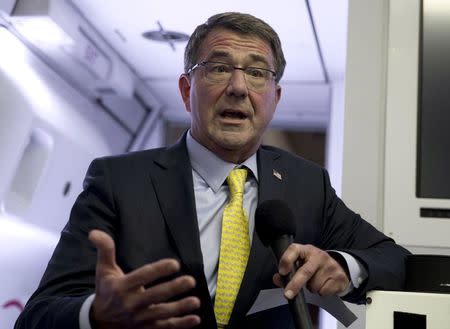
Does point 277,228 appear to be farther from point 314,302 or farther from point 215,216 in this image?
point 215,216

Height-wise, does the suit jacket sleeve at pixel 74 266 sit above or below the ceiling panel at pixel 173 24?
below

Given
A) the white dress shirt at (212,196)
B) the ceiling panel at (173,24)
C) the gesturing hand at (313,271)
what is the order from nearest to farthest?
the gesturing hand at (313,271) < the white dress shirt at (212,196) < the ceiling panel at (173,24)

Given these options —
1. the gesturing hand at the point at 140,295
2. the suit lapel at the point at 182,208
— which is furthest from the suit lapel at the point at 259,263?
the gesturing hand at the point at 140,295

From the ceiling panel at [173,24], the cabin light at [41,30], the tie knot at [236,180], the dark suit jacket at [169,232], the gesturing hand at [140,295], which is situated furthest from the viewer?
the ceiling panel at [173,24]

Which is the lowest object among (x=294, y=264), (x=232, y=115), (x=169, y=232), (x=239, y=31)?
(x=294, y=264)

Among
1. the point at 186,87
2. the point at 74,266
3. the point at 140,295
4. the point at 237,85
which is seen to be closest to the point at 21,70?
the point at 186,87

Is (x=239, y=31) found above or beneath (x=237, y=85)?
above

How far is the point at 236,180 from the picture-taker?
2.24 meters

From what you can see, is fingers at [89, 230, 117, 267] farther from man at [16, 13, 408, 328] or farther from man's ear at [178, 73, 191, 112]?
man's ear at [178, 73, 191, 112]

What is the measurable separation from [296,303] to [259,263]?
0.57m

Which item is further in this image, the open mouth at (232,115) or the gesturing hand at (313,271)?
the open mouth at (232,115)

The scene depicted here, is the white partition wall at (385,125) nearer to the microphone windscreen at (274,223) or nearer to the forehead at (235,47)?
the forehead at (235,47)

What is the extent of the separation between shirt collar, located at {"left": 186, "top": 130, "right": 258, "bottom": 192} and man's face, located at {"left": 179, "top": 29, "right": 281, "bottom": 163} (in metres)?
0.04

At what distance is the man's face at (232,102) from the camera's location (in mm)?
2279
